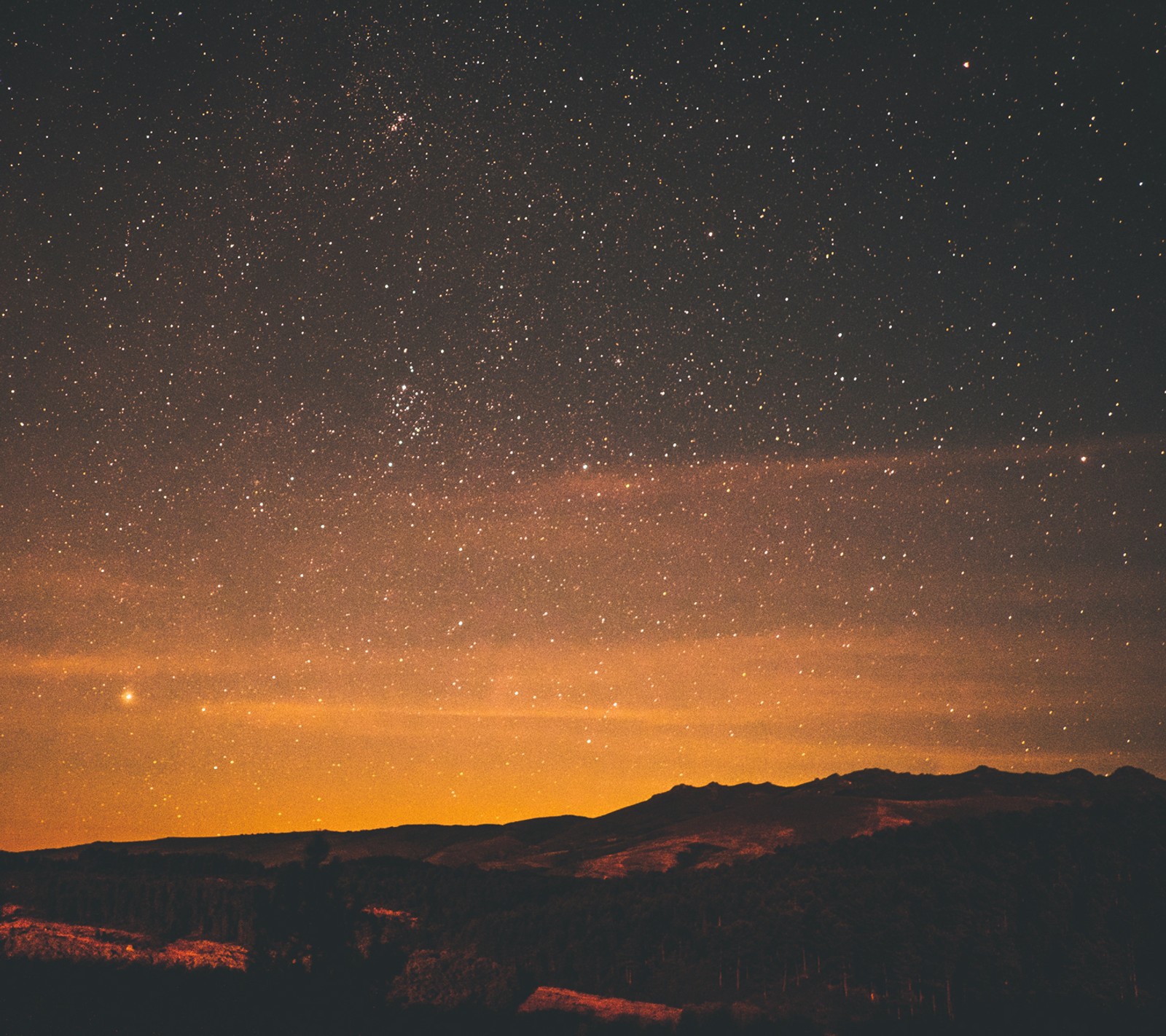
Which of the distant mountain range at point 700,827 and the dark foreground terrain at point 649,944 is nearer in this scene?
the dark foreground terrain at point 649,944

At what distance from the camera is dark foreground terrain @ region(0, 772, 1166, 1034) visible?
84.7 feet

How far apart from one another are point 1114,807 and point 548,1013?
68.5 meters

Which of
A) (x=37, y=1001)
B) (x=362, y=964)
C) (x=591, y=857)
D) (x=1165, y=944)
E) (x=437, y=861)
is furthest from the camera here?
(x=437, y=861)

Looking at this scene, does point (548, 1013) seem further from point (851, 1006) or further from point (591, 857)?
point (591, 857)

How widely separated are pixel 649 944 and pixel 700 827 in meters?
65.6

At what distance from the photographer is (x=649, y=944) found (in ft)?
175

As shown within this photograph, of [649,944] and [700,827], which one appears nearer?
[649,944]

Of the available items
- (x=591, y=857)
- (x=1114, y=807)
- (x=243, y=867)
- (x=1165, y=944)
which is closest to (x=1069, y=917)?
(x=1165, y=944)

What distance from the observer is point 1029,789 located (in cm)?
12338

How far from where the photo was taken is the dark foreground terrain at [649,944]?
25.8 meters

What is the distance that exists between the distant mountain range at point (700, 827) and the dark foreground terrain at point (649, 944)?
18.8 m

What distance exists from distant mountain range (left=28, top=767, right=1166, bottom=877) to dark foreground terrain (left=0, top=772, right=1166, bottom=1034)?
61.8ft

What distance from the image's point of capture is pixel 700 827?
380ft

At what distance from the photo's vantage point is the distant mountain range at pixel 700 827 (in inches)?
3947
